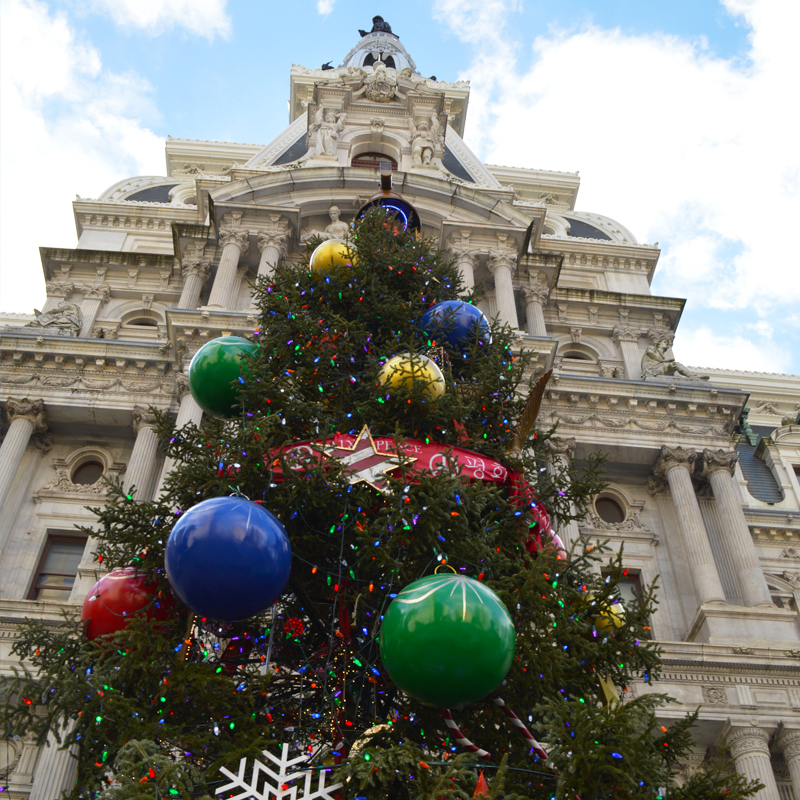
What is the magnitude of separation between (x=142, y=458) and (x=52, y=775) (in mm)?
7406

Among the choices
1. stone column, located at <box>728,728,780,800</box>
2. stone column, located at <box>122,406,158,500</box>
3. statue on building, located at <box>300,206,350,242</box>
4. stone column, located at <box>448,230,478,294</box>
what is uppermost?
statue on building, located at <box>300,206,350,242</box>

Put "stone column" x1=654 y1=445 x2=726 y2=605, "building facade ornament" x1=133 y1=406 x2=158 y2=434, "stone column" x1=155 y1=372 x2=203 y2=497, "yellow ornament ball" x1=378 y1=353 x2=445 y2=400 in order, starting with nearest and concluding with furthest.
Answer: "yellow ornament ball" x1=378 y1=353 x2=445 y2=400 → "stone column" x1=654 y1=445 x2=726 y2=605 → "stone column" x1=155 y1=372 x2=203 y2=497 → "building facade ornament" x1=133 y1=406 x2=158 y2=434

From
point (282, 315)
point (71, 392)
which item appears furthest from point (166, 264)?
point (282, 315)

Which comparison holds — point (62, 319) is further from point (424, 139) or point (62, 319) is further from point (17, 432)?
point (424, 139)

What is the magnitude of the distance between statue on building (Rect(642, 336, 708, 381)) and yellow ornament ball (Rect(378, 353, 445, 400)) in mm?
15810

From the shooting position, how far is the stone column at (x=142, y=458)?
18844mm

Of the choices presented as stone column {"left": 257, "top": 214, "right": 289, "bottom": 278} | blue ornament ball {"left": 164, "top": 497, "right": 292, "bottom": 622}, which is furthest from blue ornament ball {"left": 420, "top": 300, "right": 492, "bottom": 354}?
stone column {"left": 257, "top": 214, "right": 289, "bottom": 278}

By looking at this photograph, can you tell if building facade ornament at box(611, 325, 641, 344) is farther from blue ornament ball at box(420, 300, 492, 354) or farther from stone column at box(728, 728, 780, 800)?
blue ornament ball at box(420, 300, 492, 354)

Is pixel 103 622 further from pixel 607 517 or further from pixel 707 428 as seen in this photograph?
pixel 707 428

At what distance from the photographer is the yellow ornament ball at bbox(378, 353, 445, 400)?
888 cm

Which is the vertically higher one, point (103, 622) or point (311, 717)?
point (103, 622)

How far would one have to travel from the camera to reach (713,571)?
18.7 meters

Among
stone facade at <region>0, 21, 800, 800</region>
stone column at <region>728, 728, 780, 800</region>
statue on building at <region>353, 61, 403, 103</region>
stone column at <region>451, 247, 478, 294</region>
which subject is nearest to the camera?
stone column at <region>728, 728, 780, 800</region>

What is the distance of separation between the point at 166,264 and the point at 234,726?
68.9 feet
